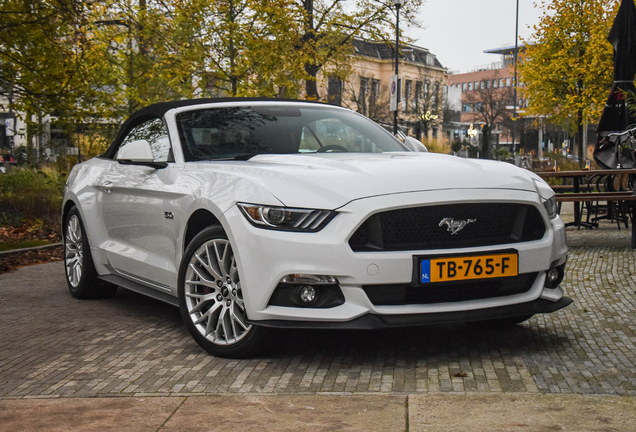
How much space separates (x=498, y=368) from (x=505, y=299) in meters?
0.38

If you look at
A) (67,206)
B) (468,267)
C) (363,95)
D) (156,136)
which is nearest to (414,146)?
(156,136)

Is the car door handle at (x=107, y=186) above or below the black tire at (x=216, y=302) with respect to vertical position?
above

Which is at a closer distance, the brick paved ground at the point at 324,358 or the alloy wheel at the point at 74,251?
the brick paved ground at the point at 324,358

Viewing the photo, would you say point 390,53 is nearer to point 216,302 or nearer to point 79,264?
point 79,264

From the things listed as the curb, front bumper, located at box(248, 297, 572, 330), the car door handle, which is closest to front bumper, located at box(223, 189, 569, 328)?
front bumper, located at box(248, 297, 572, 330)

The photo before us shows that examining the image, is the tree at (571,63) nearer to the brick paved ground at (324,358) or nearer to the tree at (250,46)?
the tree at (250,46)

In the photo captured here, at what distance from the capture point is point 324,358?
4.35m

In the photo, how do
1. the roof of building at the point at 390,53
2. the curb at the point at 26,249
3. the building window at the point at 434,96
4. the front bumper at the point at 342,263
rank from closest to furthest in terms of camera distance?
the front bumper at the point at 342,263, the curb at the point at 26,249, the building window at the point at 434,96, the roof of building at the point at 390,53

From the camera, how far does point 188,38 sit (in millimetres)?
16969

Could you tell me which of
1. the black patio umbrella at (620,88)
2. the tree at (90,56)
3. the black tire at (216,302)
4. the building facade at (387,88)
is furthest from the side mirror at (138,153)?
the building facade at (387,88)

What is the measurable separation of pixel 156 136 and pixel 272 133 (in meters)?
0.91

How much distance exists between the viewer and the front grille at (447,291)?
400cm

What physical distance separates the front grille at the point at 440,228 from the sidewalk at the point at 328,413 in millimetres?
807

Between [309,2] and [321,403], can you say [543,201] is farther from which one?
[309,2]
